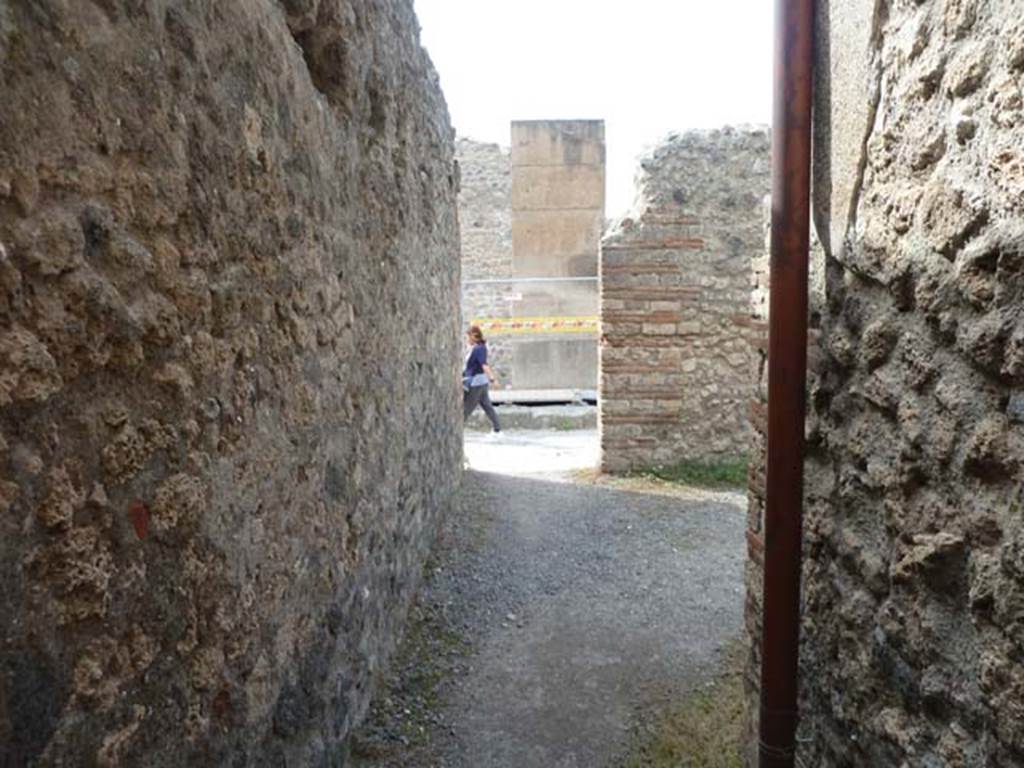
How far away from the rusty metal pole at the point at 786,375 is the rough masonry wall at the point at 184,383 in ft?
3.95

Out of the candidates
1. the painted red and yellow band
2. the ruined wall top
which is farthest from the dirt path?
the painted red and yellow band

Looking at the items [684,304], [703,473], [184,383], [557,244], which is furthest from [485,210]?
[184,383]

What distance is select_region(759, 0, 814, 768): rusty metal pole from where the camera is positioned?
178cm

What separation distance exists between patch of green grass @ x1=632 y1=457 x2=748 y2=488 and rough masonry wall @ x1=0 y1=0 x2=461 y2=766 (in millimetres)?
4022

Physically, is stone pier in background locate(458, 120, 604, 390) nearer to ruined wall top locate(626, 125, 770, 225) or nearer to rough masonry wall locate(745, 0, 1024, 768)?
ruined wall top locate(626, 125, 770, 225)

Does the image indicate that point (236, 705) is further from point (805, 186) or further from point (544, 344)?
point (544, 344)

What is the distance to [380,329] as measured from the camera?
124 inches

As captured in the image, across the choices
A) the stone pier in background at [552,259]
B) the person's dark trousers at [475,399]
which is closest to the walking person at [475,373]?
the person's dark trousers at [475,399]

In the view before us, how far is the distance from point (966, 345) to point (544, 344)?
10.3m

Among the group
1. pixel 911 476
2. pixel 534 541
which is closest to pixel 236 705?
pixel 911 476

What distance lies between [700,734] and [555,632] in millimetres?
979

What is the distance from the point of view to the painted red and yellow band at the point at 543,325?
11656 millimetres

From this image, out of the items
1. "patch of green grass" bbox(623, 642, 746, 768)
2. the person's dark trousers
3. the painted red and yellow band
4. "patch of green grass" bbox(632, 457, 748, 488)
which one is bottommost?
"patch of green grass" bbox(623, 642, 746, 768)

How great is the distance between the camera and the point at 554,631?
3.62 meters
